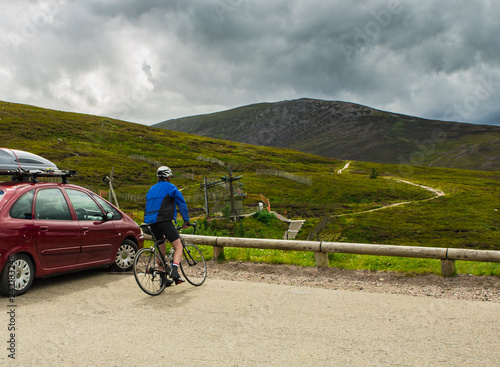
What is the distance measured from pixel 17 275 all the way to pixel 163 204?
8.54 feet

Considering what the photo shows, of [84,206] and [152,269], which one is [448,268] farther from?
[84,206]

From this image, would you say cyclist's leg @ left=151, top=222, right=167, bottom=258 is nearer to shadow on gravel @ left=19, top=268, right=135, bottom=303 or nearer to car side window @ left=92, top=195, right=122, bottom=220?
shadow on gravel @ left=19, top=268, right=135, bottom=303

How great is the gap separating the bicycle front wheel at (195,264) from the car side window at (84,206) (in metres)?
2.01

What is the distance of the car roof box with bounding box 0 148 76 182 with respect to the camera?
7750 mm

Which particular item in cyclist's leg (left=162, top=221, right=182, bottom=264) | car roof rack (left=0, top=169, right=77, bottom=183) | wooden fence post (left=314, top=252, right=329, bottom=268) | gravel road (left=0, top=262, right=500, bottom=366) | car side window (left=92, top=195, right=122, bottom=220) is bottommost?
gravel road (left=0, top=262, right=500, bottom=366)

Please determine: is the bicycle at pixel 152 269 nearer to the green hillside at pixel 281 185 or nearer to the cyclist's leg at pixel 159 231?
the cyclist's leg at pixel 159 231

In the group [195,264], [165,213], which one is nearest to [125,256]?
[195,264]

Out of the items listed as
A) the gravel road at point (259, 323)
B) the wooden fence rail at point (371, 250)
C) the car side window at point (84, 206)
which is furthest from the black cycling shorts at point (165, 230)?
the wooden fence rail at point (371, 250)

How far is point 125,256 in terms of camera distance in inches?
365

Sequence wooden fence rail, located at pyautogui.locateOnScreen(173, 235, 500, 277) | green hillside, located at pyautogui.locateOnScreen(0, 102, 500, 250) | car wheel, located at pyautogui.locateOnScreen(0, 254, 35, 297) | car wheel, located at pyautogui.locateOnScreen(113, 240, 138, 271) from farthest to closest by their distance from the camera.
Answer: green hillside, located at pyautogui.locateOnScreen(0, 102, 500, 250), car wheel, located at pyautogui.locateOnScreen(113, 240, 138, 271), wooden fence rail, located at pyautogui.locateOnScreen(173, 235, 500, 277), car wheel, located at pyautogui.locateOnScreen(0, 254, 35, 297)

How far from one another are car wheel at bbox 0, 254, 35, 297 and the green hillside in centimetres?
3697

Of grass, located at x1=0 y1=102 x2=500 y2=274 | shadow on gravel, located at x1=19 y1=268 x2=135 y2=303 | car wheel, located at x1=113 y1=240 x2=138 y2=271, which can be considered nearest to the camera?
shadow on gravel, located at x1=19 y1=268 x2=135 y2=303

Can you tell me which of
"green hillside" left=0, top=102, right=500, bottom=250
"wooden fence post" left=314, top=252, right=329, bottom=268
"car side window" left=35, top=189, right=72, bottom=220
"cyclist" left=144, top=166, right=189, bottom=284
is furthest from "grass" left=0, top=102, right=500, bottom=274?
"car side window" left=35, top=189, right=72, bottom=220

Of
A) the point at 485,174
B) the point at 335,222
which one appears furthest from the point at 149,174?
the point at 485,174
